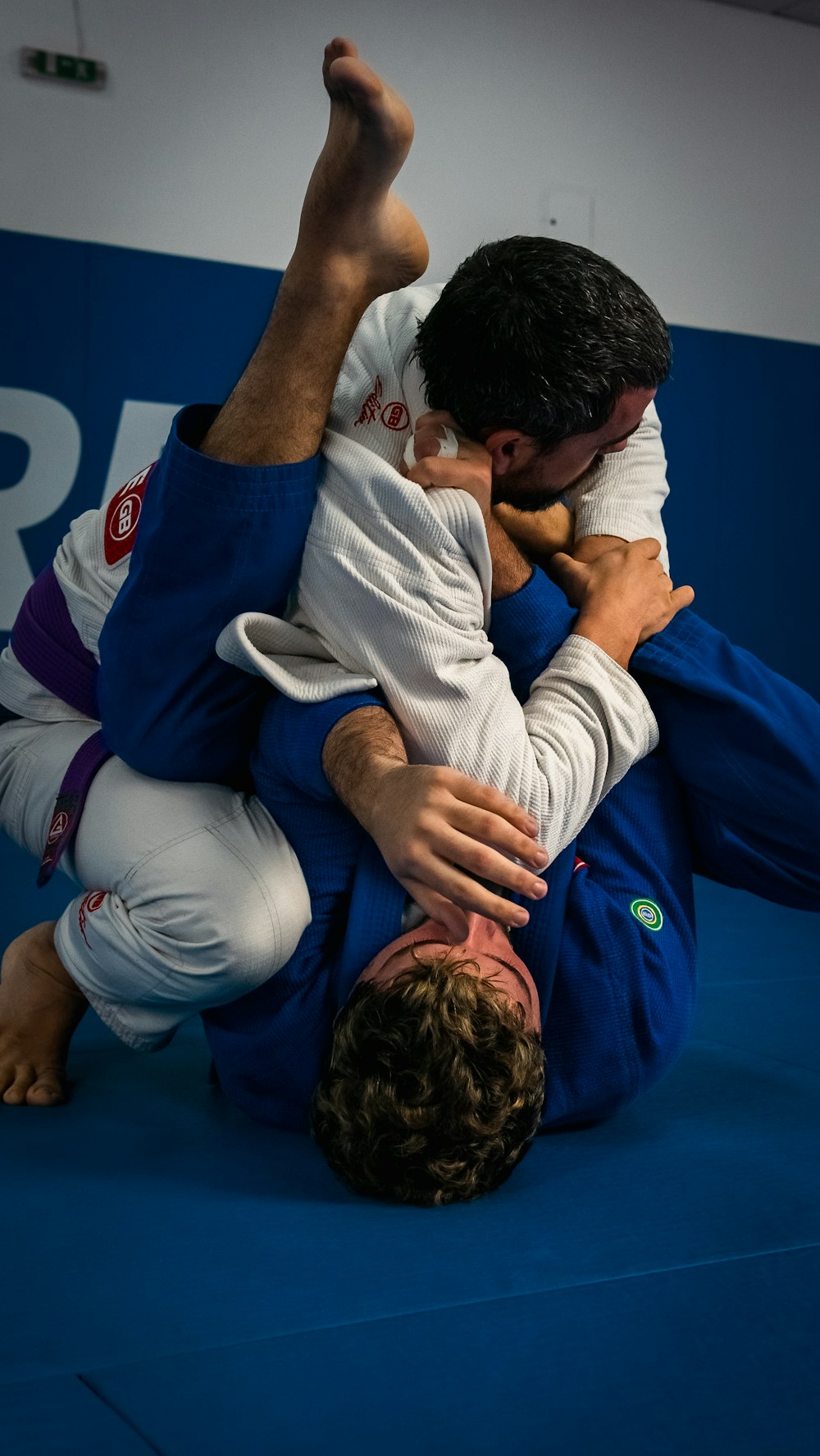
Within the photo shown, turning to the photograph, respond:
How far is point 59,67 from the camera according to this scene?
16.6 ft

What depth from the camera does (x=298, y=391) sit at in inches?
54.6

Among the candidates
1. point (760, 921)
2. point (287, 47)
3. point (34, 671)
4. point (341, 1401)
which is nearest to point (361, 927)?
point (341, 1401)

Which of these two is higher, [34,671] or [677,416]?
[34,671]

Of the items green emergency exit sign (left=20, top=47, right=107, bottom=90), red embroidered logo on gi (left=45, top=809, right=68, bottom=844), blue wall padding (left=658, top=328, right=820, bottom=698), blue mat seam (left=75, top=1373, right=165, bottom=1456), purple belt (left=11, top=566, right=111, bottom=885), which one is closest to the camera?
blue mat seam (left=75, top=1373, right=165, bottom=1456)

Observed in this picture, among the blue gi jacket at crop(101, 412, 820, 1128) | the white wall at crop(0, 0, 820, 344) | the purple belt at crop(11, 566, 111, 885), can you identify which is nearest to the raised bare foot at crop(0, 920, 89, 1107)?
the purple belt at crop(11, 566, 111, 885)

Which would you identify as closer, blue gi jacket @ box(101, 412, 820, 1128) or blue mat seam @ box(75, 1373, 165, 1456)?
blue mat seam @ box(75, 1373, 165, 1456)

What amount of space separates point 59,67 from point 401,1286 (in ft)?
16.7

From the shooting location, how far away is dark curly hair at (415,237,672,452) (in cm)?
148

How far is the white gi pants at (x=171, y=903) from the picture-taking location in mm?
1491

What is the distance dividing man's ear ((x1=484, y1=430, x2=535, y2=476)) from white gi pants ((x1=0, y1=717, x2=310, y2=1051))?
518mm

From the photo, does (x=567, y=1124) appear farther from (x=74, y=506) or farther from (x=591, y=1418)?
(x=74, y=506)

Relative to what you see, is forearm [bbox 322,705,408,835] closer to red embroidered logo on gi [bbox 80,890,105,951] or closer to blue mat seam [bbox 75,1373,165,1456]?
red embroidered logo on gi [bbox 80,890,105,951]

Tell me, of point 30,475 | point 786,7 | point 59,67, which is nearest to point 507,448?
point 30,475

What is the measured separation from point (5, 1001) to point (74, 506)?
12.3 ft
